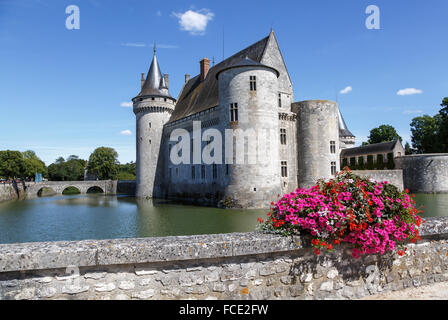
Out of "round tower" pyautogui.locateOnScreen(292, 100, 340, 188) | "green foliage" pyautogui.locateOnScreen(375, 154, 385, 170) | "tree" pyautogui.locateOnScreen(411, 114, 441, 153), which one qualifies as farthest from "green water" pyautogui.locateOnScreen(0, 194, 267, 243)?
"tree" pyautogui.locateOnScreen(411, 114, 441, 153)

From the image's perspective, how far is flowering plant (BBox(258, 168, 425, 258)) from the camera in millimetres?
3287

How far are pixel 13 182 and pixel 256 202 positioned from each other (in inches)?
1400

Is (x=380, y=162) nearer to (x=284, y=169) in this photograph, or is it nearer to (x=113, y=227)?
(x=284, y=169)

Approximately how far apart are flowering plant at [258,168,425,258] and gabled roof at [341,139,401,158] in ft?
130

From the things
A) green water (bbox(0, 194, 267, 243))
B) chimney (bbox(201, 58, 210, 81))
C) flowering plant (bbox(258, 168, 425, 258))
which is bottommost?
green water (bbox(0, 194, 267, 243))

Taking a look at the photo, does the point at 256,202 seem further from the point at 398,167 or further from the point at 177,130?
the point at 398,167

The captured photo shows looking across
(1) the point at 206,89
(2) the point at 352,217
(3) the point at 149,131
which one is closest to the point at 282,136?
(1) the point at 206,89

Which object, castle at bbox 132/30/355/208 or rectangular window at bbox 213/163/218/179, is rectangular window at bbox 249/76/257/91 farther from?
rectangular window at bbox 213/163/218/179

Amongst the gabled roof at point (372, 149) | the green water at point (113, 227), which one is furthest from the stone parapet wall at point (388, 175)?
the green water at point (113, 227)

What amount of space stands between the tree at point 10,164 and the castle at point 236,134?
2469 cm
